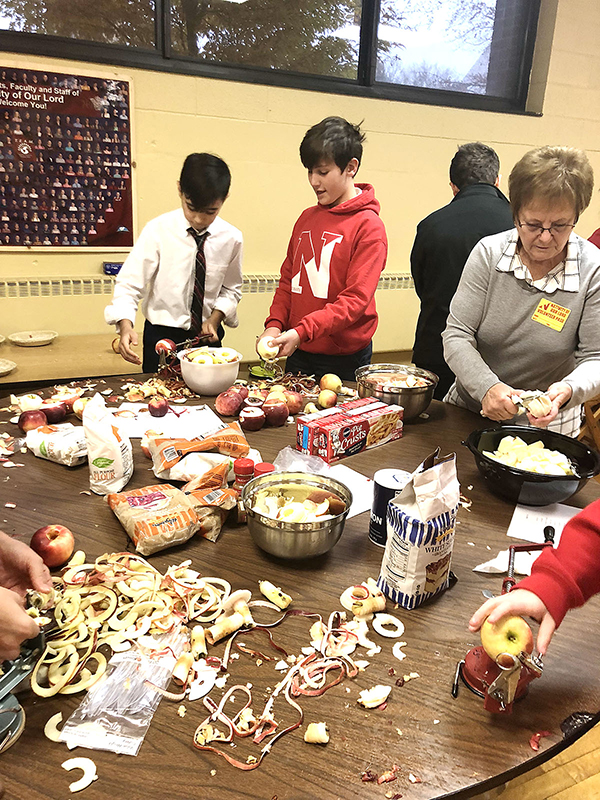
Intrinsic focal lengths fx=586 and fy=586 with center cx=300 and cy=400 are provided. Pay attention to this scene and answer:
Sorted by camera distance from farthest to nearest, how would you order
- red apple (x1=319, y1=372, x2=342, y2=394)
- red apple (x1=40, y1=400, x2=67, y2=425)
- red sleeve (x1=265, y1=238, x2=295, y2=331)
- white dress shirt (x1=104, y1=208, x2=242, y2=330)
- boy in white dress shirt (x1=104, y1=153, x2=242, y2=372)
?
red sleeve (x1=265, y1=238, x2=295, y2=331)
white dress shirt (x1=104, y1=208, x2=242, y2=330)
boy in white dress shirt (x1=104, y1=153, x2=242, y2=372)
red apple (x1=319, y1=372, x2=342, y2=394)
red apple (x1=40, y1=400, x2=67, y2=425)

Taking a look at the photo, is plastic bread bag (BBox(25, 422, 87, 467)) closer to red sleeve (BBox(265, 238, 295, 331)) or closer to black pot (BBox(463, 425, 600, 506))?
black pot (BBox(463, 425, 600, 506))

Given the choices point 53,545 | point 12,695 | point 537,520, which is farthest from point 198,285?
point 12,695

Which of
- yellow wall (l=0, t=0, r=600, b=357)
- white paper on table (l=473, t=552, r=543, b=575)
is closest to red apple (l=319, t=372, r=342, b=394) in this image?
white paper on table (l=473, t=552, r=543, b=575)

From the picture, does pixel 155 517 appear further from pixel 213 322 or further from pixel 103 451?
pixel 213 322

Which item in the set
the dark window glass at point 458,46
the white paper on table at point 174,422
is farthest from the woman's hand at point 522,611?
the dark window glass at point 458,46

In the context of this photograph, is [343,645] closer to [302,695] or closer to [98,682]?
[302,695]

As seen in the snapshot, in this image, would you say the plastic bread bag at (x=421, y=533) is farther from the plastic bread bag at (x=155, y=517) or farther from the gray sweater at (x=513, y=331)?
the gray sweater at (x=513, y=331)

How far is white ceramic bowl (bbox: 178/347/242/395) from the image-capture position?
187 centimetres

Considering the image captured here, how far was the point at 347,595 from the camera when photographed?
39.6 inches

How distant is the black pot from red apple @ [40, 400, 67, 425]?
3.73 ft

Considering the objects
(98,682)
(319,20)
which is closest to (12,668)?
(98,682)

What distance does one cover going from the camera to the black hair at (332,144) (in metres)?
2.17

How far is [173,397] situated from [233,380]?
0.68 ft

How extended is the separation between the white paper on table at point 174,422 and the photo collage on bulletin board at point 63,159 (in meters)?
1.98
